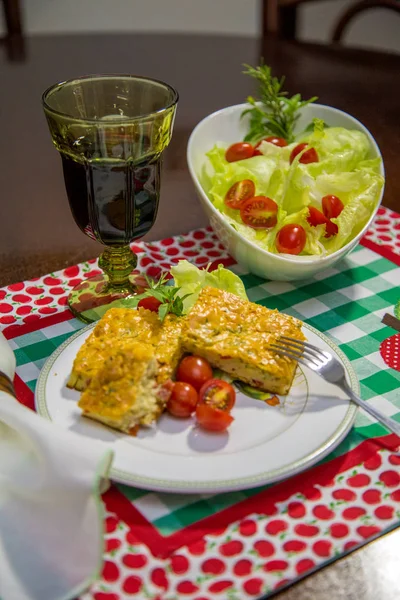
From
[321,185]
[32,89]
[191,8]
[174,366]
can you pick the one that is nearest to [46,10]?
[191,8]

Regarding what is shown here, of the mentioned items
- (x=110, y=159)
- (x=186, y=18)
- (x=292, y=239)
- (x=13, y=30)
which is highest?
(x=110, y=159)

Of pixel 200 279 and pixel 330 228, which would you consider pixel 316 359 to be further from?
pixel 330 228

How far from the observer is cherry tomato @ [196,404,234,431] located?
4.98 ft

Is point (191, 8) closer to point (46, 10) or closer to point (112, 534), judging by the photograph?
point (46, 10)

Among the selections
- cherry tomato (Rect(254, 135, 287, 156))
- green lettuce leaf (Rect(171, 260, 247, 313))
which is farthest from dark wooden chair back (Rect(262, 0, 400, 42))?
green lettuce leaf (Rect(171, 260, 247, 313))

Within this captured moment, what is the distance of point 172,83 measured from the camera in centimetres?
347

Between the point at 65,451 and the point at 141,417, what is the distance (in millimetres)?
251

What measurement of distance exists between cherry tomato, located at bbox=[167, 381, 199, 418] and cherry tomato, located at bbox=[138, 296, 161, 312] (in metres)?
0.31

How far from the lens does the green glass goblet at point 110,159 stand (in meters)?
1.89

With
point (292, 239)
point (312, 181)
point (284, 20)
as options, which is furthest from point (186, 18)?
point (292, 239)

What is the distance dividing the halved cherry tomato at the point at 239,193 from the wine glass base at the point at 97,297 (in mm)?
417

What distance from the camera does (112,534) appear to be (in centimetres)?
139

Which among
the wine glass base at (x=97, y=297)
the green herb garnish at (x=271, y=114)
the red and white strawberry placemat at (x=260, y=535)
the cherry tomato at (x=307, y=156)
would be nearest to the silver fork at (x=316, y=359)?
the red and white strawberry placemat at (x=260, y=535)

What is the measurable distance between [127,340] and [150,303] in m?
0.20
